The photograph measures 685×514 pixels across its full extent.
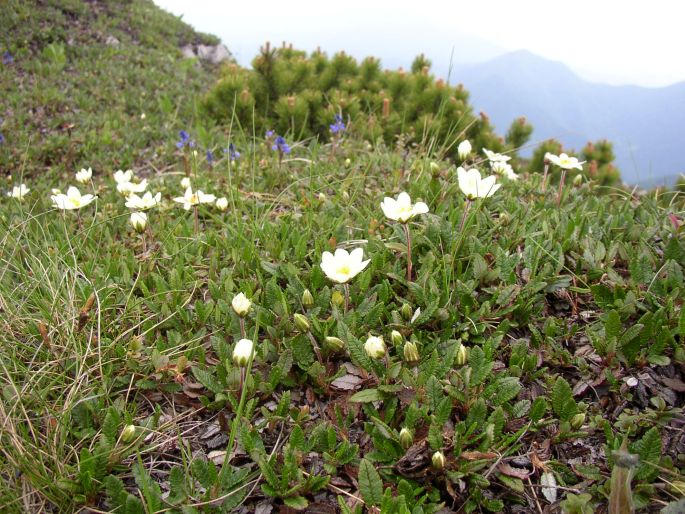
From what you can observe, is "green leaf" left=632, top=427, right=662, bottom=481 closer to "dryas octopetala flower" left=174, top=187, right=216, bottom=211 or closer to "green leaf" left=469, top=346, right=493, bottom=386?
"green leaf" left=469, top=346, right=493, bottom=386

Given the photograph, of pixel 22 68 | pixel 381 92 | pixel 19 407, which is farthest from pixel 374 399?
pixel 22 68

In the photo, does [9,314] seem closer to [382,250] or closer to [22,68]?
[382,250]

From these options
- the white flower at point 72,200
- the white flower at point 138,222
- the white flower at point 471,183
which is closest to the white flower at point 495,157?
the white flower at point 471,183

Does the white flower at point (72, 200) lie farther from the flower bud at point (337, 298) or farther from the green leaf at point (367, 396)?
the green leaf at point (367, 396)

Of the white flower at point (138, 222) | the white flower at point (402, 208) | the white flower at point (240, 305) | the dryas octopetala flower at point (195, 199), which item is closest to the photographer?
the white flower at point (240, 305)

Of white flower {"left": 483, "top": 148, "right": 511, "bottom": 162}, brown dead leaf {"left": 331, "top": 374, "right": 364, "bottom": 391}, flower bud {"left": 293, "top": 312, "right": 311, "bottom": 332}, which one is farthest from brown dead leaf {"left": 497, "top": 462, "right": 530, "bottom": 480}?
white flower {"left": 483, "top": 148, "right": 511, "bottom": 162}

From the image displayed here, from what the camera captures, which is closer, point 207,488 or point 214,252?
point 207,488
